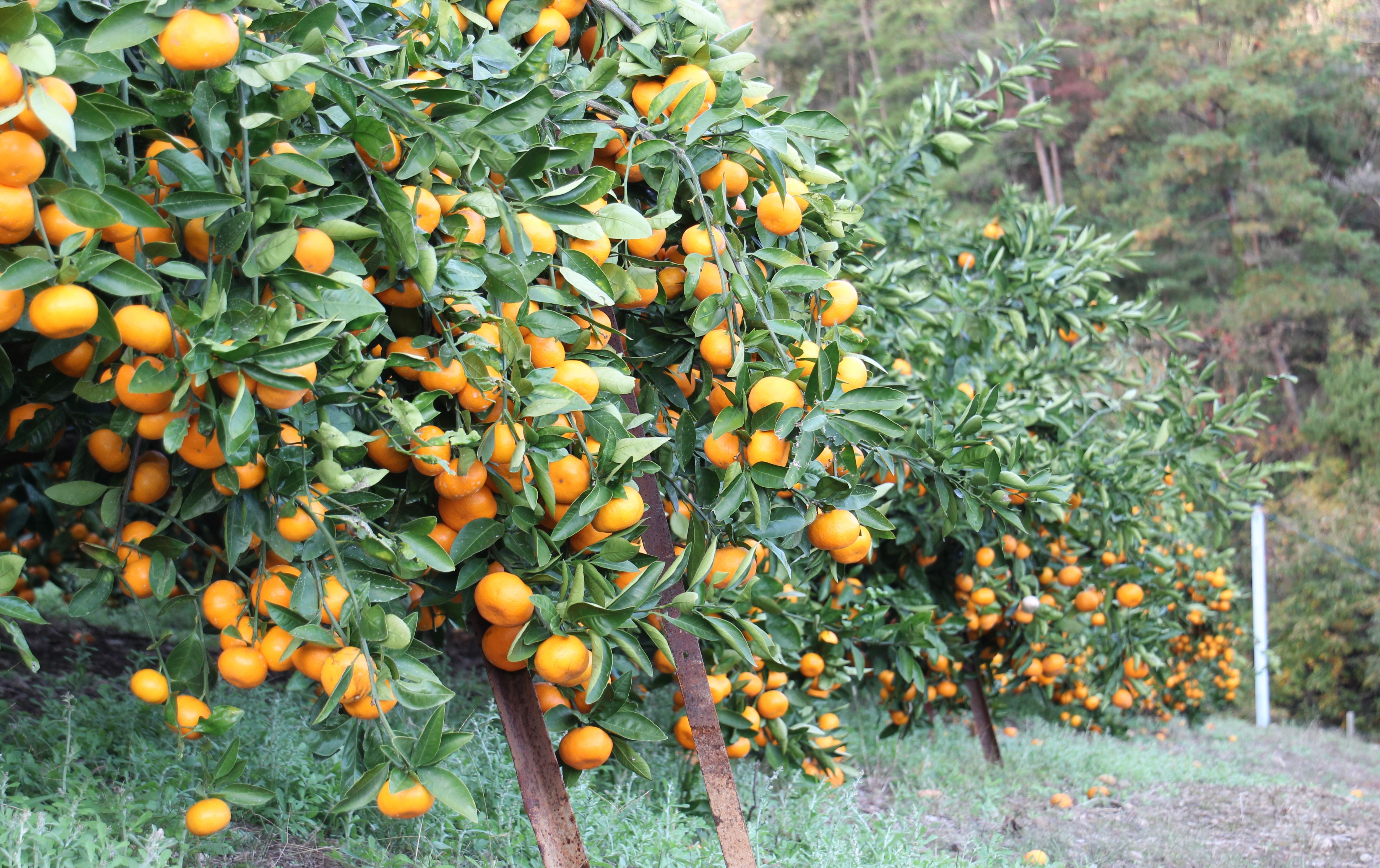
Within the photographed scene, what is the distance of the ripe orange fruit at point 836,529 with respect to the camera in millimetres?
1480

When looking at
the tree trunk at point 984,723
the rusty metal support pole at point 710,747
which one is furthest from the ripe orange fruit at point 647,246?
the tree trunk at point 984,723

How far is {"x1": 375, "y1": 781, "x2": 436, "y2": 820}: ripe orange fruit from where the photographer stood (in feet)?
3.79

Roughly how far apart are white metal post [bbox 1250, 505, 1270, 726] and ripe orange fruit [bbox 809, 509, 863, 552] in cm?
768

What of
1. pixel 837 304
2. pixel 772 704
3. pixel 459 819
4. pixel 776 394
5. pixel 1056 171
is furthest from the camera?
pixel 1056 171

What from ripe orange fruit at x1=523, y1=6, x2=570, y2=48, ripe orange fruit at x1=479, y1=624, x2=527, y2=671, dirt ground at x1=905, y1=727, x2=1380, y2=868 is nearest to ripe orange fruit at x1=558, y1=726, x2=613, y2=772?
ripe orange fruit at x1=479, y1=624, x2=527, y2=671

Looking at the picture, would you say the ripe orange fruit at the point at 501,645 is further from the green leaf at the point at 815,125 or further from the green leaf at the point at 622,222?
the green leaf at the point at 815,125

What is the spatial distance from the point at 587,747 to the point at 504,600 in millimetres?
304

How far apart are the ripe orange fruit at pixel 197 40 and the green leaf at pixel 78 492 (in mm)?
556

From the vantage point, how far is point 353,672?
3.69 ft

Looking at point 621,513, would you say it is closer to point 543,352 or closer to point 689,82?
point 543,352

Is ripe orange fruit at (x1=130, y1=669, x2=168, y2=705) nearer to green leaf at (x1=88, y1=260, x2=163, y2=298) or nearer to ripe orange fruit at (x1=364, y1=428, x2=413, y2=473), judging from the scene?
ripe orange fruit at (x1=364, y1=428, x2=413, y2=473)

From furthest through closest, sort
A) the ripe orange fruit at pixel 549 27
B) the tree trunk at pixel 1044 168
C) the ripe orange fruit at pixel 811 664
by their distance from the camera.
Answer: the tree trunk at pixel 1044 168 < the ripe orange fruit at pixel 811 664 < the ripe orange fruit at pixel 549 27

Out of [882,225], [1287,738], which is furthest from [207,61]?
[1287,738]

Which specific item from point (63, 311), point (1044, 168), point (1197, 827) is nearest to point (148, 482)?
point (63, 311)
